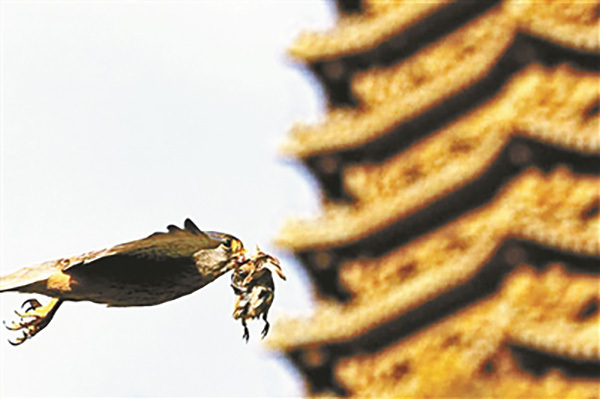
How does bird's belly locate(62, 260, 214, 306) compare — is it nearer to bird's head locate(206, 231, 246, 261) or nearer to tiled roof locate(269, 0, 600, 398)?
bird's head locate(206, 231, 246, 261)

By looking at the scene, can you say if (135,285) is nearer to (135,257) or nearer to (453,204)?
(135,257)

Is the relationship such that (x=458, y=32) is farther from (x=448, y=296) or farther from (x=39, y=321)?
(x=39, y=321)

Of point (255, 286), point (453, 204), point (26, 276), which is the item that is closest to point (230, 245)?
point (255, 286)

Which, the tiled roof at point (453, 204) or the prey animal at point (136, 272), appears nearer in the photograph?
the prey animal at point (136, 272)

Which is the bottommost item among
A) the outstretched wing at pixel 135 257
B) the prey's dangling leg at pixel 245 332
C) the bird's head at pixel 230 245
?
the prey's dangling leg at pixel 245 332

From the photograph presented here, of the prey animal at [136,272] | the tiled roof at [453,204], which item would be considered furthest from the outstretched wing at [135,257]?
the tiled roof at [453,204]

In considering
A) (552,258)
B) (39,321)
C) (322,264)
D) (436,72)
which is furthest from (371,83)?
(39,321)

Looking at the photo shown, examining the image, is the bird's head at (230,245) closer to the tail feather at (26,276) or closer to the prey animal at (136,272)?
the prey animal at (136,272)
